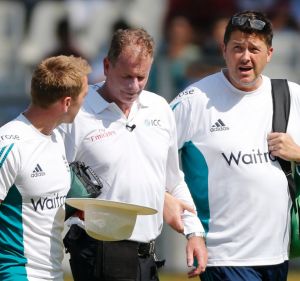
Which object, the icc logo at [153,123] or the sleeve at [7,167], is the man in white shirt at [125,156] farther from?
the sleeve at [7,167]

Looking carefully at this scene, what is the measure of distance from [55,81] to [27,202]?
691 millimetres

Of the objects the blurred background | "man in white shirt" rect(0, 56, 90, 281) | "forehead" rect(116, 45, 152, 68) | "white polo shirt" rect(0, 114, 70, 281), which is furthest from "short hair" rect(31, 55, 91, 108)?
the blurred background

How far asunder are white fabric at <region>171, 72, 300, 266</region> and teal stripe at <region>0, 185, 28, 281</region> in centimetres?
144

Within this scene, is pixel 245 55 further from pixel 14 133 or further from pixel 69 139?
pixel 14 133

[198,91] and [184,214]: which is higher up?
[198,91]

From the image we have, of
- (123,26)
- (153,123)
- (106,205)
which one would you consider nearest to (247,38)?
(153,123)

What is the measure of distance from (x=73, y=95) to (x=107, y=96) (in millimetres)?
525

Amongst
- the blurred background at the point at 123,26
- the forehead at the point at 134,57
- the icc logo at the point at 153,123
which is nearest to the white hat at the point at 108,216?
the icc logo at the point at 153,123

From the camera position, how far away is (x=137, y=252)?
21.1 ft

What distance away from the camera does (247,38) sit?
6.77 metres

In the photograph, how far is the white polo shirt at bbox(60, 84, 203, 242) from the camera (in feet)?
20.9

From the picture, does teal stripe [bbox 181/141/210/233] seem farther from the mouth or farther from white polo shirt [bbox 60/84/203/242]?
the mouth

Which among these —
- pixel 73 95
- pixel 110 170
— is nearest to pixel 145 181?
pixel 110 170

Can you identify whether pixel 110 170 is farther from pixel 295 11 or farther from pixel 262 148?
pixel 295 11
